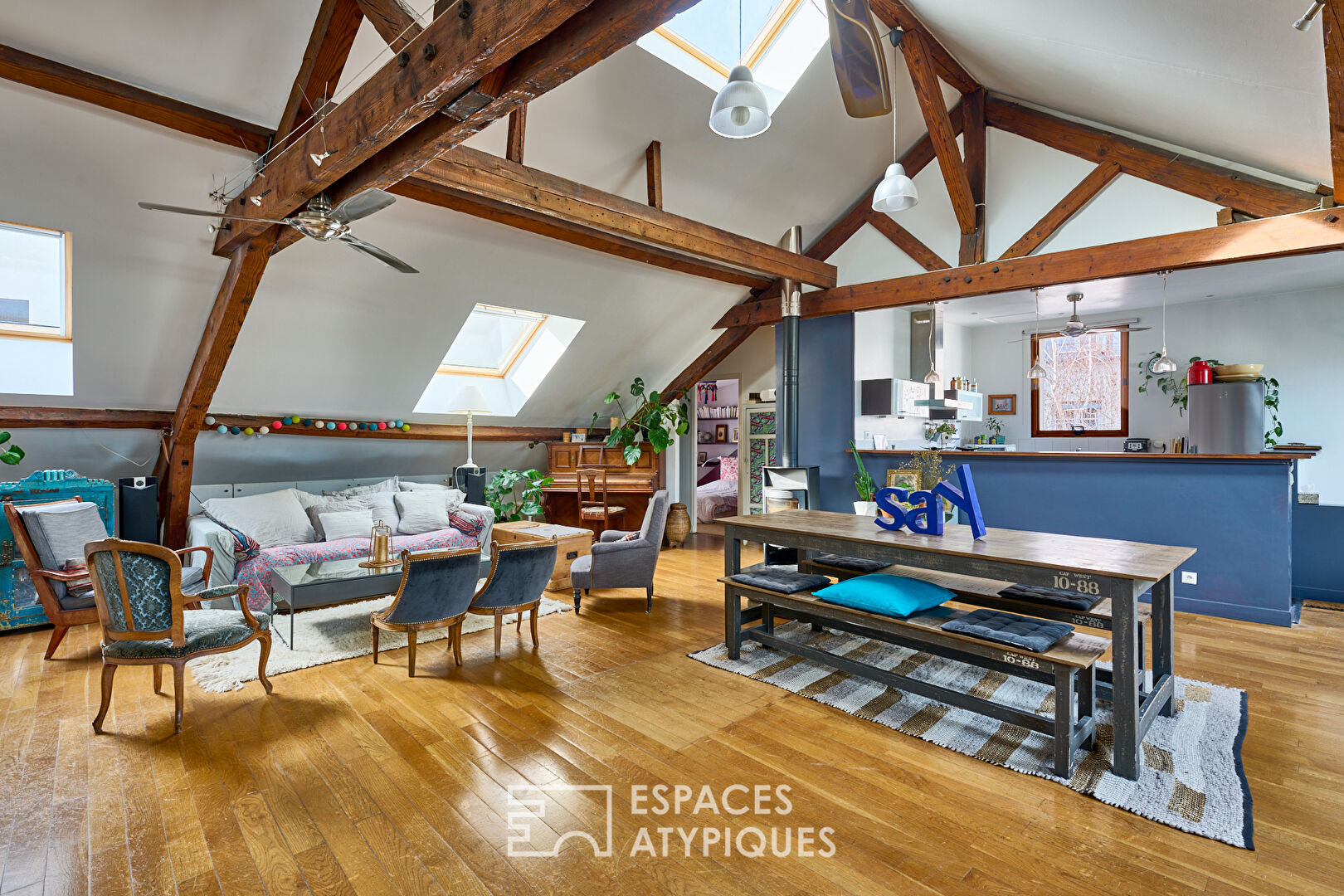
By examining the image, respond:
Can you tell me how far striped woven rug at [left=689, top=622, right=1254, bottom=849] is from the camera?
234 centimetres

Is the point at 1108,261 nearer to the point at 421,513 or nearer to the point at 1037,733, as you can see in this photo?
the point at 1037,733

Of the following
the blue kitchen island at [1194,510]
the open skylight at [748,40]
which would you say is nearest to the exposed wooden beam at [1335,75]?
the blue kitchen island at [1194,510]

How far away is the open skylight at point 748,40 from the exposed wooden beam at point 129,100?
Answer: 99.3 inches

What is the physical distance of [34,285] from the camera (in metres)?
4.35

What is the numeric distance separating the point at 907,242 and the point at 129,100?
5.85m

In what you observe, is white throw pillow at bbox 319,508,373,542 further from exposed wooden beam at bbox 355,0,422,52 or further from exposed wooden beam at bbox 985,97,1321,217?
exposed wooden beam at bbox 985,97,1321,217

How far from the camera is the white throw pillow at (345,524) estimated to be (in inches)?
218

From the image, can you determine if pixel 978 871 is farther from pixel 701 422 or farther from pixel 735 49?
pixel 701 422

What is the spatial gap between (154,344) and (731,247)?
14.3ft

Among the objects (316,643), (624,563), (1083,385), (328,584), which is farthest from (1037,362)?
(316,643)

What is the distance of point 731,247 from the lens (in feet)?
17.9

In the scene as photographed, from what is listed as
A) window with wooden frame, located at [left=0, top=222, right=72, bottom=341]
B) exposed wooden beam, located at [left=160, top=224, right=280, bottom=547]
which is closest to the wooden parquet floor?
exposed wooden beam, located at [left=160, top=224, right=280, bottom=547]

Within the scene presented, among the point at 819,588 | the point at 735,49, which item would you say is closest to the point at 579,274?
the point at 735,49

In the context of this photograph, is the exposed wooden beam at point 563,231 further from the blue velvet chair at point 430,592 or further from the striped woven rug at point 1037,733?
the striped woven rug at point 1037,733
